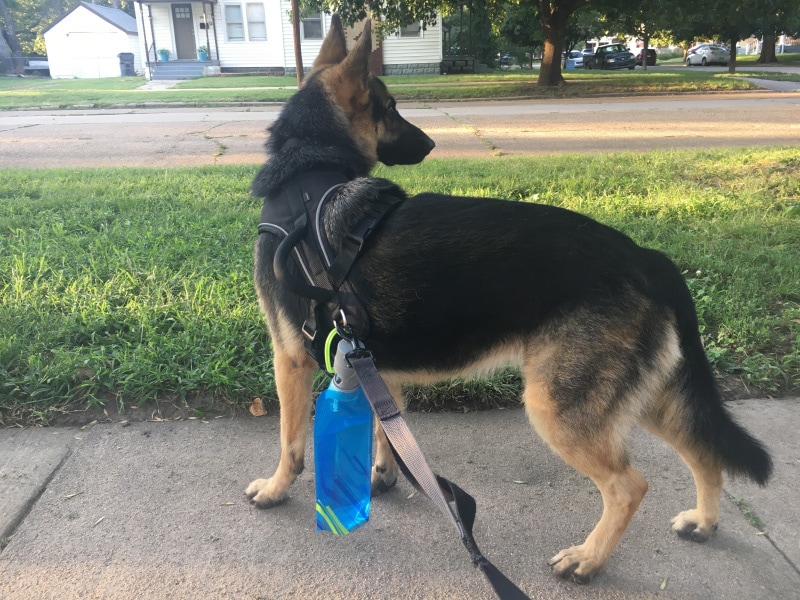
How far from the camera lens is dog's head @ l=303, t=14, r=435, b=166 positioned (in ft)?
8.61

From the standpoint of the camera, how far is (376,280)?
215cm

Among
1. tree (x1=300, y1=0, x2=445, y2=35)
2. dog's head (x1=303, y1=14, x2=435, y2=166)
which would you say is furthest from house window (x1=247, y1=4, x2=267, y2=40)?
dog's head (x1=303, y1=14, x2=435, y2=166)

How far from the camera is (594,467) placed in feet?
7.11

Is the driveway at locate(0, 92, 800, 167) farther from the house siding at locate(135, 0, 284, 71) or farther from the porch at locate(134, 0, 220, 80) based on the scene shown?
the porch at locate(134, 0, 220, 80)

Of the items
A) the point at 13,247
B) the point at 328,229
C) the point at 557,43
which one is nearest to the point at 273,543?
the point at 328,229

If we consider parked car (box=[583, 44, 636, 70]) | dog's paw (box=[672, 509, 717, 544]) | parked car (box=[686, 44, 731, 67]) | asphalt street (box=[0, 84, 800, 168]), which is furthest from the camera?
parked car (box=[686, 44, 731, 67])

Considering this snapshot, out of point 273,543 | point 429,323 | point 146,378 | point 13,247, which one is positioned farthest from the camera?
point 13,247

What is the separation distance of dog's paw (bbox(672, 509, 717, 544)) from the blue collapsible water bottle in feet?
4.23

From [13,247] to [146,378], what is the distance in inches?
101

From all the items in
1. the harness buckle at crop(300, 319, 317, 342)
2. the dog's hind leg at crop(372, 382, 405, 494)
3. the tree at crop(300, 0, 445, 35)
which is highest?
the tree at crop(300, 0, 445, 35)

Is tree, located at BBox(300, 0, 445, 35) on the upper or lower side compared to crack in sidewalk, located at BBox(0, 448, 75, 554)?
upper

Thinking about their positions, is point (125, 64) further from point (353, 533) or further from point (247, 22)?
point (353, 533)

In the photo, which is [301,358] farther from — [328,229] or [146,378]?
[146,378]

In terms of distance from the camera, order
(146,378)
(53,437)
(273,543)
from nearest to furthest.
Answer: (273,543)
(53,437)
(146,378)
